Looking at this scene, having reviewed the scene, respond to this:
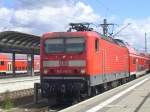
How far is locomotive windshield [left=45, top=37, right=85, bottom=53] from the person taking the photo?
20156mm

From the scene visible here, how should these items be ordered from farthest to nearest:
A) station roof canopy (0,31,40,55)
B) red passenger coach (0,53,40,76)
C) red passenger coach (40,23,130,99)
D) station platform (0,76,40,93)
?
red passenger coach (0,53,40,76) → station roof canopy (0,31,40,55) → station platform (0,76,40,93) → red passenger coach (40,23,130,99)

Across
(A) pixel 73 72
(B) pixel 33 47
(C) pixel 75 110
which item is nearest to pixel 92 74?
(A) pixel 73 72

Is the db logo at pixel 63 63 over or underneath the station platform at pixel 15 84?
over

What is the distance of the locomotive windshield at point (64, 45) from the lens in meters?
20.2

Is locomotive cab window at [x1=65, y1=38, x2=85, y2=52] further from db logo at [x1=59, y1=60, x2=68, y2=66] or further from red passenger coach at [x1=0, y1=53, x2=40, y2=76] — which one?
red passenger coach at [x1=0, y1=53, x2=40, y2=76]

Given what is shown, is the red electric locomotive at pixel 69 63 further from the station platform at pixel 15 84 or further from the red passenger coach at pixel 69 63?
the station platform at pixel 15 84

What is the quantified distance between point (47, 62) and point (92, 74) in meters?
2.10

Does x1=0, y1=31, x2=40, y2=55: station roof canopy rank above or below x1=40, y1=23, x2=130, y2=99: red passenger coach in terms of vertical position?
above

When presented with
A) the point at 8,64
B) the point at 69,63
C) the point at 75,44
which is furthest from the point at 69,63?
the point at 8,64

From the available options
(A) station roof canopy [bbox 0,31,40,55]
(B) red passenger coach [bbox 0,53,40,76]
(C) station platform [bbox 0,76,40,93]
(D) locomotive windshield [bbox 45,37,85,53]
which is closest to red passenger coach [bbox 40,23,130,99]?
(D) locomotive windshield [bbox 45,37,85,53]

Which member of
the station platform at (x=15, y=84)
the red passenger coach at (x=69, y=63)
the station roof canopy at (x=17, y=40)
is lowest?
the station platform at (x=15, y=84)

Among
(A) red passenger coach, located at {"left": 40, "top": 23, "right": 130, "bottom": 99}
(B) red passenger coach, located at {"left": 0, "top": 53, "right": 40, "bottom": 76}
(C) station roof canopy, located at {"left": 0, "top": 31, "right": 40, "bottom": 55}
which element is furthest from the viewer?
(B) red passenger coach, located at {"left": 0, "top": 53, "right": 40, "bottom": 76}

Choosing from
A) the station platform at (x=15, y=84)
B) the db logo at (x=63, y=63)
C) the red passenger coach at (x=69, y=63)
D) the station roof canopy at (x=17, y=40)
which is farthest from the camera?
the station roof canopy at (x=17, y=40)

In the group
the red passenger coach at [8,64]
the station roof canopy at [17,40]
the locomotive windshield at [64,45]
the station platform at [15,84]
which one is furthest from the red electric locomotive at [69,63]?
the red passenger coach at [8,64]
